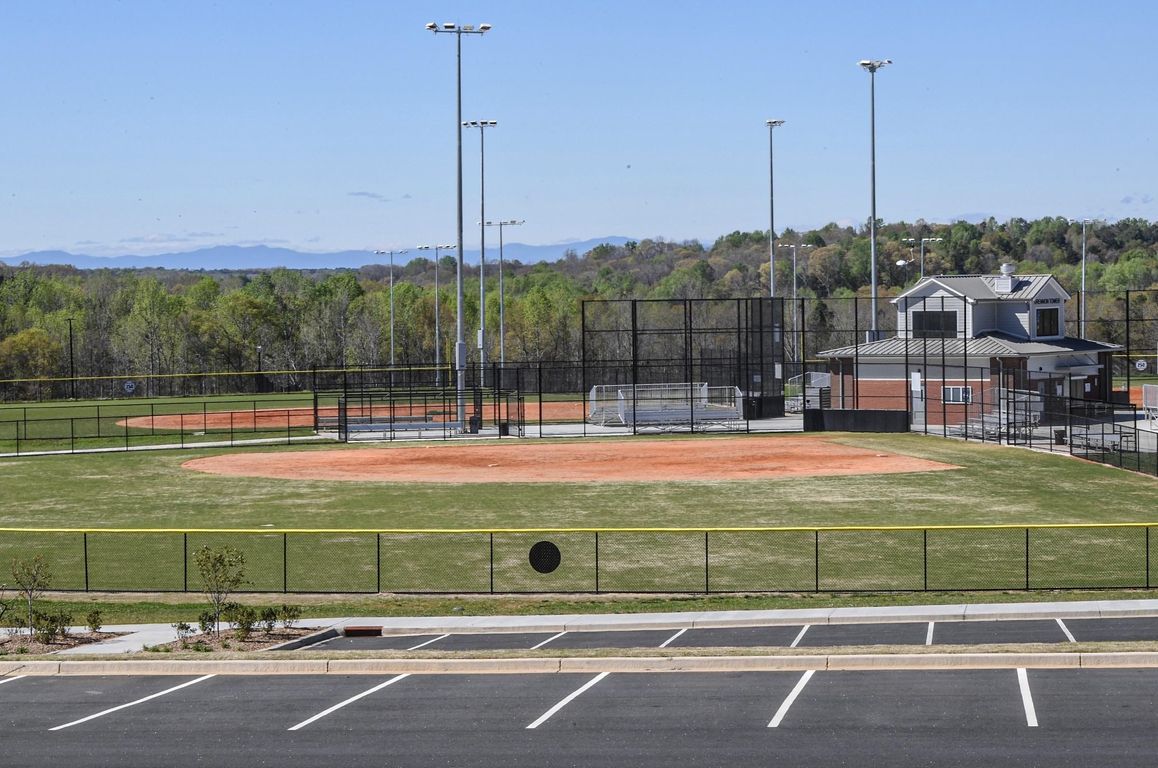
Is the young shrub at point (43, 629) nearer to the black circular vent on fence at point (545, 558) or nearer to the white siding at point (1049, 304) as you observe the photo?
the black circular vent on fence at point (545, 558)

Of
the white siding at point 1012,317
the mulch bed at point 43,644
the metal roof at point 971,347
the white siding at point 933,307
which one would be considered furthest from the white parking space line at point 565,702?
the white siding at point 1012,317

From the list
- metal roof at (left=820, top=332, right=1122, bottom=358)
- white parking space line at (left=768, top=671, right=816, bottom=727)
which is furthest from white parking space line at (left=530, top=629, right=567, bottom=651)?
metal roof at (left=820, top=332, right=1122, bottom=358)

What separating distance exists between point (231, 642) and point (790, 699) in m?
9.35

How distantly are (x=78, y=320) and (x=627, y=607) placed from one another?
140 metres

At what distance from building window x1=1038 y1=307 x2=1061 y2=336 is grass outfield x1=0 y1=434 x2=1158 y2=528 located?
19.7 m

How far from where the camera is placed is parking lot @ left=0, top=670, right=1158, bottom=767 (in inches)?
531

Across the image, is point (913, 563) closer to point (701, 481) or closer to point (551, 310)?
point (701, 481)

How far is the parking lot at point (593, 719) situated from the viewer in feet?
44.3

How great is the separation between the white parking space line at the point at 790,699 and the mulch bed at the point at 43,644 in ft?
37.6

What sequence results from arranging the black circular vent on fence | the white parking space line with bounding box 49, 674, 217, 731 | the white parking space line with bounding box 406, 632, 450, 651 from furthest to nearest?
the black circular vent on fence < the white parking space line with bounding box 406, 632, 450, 651 < the white parking space line with bounding box 49, 674, 217, 731

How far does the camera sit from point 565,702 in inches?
625

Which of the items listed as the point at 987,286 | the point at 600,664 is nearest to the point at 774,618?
the point at 600,664

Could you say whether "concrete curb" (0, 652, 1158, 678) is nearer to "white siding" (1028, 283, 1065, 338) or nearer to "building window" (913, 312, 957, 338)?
"building window" (913, 312, 957, 338)

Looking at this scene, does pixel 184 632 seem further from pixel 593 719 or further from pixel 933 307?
pixel 933 307
